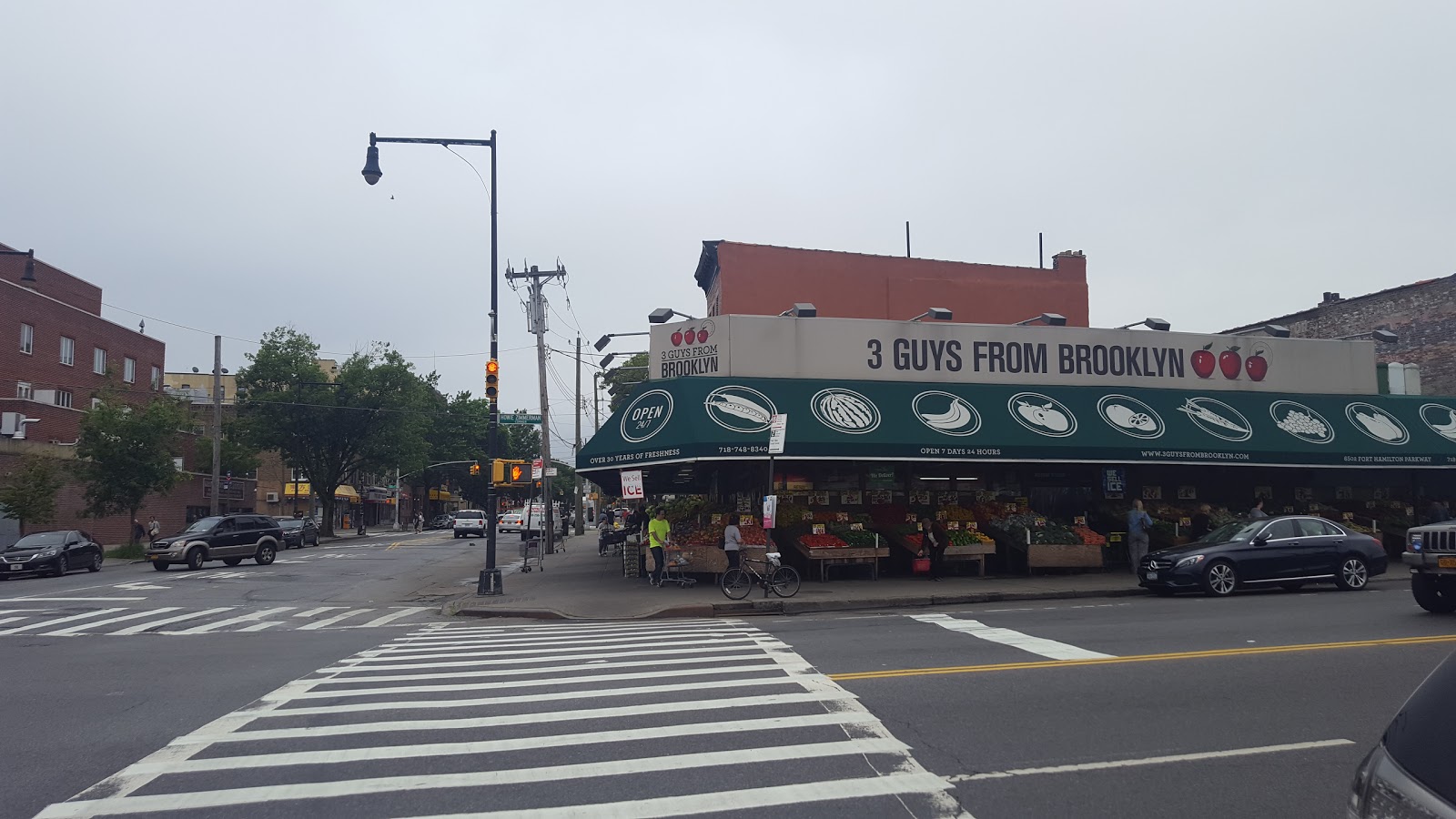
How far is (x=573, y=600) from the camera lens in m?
18.8

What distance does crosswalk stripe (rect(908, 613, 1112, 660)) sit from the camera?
10727mm

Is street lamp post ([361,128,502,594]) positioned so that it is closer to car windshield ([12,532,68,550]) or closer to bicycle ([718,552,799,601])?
bicycle ([718,552,799,601])

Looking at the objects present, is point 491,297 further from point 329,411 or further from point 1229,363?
point 329,411

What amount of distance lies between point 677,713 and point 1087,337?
19.9 meters

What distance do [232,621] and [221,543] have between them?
16328 millimetres

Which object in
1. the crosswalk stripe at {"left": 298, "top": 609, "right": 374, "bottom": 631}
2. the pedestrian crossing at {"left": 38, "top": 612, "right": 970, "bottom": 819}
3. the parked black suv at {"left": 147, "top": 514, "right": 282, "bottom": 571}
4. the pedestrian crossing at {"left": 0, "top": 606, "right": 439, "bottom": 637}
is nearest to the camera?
the pedestrian crossing at {"left": 38, "top": 612, "right": 970, "bottom": 819}

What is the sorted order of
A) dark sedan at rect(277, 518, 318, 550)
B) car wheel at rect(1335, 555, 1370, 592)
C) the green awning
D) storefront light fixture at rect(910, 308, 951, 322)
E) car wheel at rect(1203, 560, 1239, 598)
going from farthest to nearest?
dark sedan at rect(277, 518, 318, 550) < storefront light fixture at rect(910, 308, 951, 322) < the green awning < car wheel at rect(1335, 555, 1370, 592) < car wheel at rect(1203, 560, 1239, 598)

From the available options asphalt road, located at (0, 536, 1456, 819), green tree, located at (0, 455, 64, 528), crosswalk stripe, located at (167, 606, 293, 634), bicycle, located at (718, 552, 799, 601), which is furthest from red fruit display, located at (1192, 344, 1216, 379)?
green tree, located at (0, 455, 64, 528)

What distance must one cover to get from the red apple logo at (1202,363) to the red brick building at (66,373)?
38.3 metres

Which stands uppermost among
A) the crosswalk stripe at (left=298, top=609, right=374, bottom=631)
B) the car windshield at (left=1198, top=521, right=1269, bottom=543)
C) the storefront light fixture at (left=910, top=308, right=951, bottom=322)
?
the storefront light fixture at (left=910, top=308, right=951, bottom=322)

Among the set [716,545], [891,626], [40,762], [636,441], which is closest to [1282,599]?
[891,626]

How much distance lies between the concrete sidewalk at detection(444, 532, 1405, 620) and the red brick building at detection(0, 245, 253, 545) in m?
26.9

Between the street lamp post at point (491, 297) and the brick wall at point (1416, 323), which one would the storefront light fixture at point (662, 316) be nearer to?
the street lamp post at point (491, 297)

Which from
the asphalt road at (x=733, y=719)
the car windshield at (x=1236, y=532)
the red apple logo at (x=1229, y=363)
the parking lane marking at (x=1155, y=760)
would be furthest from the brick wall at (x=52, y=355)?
the parking lane marking at (x=1155, y=760)
